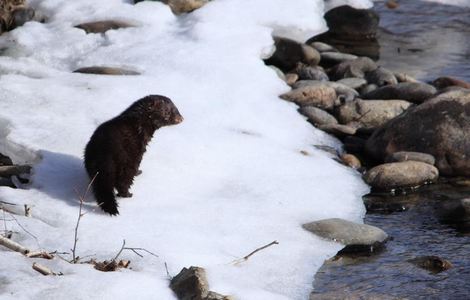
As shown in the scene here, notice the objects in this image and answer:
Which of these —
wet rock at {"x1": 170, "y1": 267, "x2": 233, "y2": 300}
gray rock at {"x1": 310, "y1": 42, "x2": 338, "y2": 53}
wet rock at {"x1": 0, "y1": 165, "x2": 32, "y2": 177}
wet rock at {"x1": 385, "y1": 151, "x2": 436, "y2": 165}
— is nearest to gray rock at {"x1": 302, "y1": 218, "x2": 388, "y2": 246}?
wet rock at {"x1": 170, "y1": 267, "x2": 233, "y2": 300}

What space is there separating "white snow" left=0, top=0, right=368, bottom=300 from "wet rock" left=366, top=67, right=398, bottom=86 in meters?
1.13

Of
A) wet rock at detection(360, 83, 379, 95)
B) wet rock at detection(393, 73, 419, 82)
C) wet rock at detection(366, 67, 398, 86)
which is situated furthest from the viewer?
wet rock at detection(393, 73, 419, 82)

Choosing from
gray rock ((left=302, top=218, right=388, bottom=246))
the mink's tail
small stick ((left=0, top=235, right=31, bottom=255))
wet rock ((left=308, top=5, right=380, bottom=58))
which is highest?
small stick ((left=0, top=235, right=31, bottom=255))

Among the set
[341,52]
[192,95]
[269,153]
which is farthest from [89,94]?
[341,52]

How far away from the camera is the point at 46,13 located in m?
10.2

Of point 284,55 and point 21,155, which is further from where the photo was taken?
point 284,55

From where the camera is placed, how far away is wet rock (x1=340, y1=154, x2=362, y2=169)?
7613mm

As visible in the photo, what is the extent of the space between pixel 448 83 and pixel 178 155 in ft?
12.0

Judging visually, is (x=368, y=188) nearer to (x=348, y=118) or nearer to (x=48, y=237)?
(x=348, y=118)

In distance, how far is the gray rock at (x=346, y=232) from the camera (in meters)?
5.93

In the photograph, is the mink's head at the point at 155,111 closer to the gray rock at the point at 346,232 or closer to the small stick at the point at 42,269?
the gray rock at the point at 346,232

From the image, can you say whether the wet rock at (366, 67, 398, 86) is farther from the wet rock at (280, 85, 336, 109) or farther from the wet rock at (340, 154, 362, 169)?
the wet rock at (340, 154, 362, 169)

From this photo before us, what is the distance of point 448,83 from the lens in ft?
30.9

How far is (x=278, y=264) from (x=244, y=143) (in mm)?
2095
